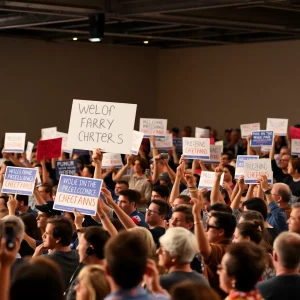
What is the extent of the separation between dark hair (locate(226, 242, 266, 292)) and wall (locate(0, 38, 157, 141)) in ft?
58.4

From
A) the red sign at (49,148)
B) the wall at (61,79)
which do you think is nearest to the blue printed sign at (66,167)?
the red sign at (49,148)

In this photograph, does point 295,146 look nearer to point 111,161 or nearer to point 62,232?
point 111,161

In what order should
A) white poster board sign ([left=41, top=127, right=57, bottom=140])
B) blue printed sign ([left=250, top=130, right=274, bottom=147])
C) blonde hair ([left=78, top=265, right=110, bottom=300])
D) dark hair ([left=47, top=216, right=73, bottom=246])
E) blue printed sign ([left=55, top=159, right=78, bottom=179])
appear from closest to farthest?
blonde hair ([left=78, top=265, right=110, bottom=300])
dark hair ([left=47, top=216, right=73, bottom=246])
blue printed sign ([left=55, top=159, right=78, bottom=179])
blue printed sign ([left=250, top=130, right=274, bottom=147])
white poster board sign ([left=41, top=127, right=57, bottom=140])

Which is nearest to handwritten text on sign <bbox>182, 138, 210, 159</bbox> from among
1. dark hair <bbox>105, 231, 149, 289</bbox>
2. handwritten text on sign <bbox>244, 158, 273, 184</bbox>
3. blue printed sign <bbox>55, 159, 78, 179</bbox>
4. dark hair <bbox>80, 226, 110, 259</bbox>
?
blue printed sign <bbox>55, 159, 78, 179</bbox>

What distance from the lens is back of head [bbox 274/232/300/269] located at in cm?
518

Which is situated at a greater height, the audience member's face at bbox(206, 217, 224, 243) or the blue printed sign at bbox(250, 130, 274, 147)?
the blue printed sign at bbox(250, 130, 274, 147)

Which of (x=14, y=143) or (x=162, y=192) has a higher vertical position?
(x=14, y=143)

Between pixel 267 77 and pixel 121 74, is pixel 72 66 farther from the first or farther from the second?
pixel 267 77

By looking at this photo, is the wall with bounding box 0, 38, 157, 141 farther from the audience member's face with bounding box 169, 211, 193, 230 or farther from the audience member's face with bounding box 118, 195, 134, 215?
the audience member's face with bounding box 169, 211, 193, 230

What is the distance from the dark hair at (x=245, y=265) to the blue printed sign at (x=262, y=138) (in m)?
8.70

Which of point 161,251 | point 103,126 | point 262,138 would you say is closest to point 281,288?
point 161,251

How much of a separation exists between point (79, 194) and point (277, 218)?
1.89 m

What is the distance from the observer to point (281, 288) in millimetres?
5090

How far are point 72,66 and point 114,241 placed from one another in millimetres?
19666
